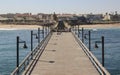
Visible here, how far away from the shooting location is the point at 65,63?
1196 inches

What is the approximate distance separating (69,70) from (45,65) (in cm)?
309

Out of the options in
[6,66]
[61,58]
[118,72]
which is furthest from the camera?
[6,66]

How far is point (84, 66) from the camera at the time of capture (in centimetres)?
2861

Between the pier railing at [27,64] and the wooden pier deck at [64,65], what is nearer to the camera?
the pier railing at [27,64]

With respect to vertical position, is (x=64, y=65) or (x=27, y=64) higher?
(x=64, y=65)

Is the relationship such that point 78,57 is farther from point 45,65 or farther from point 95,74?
point 95,74

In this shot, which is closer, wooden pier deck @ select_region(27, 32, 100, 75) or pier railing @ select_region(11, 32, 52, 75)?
pier railing @ select_region(11, 32, 52, 75)

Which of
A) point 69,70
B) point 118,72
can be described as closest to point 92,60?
point 69,70

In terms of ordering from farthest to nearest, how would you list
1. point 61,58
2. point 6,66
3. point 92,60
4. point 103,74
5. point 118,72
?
1. point 6,66
2. point 118,72
3. point 61,58
4. point 92,60
5. point 103,74

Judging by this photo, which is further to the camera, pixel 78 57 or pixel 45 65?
pixel 78 57

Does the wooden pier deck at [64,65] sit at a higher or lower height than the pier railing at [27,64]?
lower

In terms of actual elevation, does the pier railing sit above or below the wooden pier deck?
above

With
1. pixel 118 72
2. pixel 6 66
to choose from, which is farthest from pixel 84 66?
pixel 6 66

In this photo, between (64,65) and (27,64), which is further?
(27,64)
